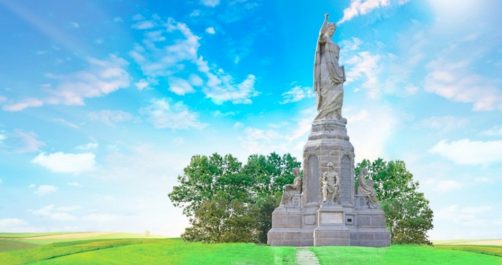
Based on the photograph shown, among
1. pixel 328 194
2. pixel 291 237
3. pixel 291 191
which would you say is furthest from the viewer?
pixel 291 191

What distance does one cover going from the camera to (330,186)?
31.5 meters

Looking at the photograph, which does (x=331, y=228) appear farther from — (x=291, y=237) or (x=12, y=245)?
(x=12, y=245)

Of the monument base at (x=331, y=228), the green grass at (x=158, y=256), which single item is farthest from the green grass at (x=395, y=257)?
the monument base at (x=331, y=228)

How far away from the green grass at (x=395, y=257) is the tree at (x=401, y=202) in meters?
18.6

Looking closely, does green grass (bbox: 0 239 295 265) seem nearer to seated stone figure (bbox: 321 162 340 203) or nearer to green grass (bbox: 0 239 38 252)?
green grass (bbox: 0 239 38 252)

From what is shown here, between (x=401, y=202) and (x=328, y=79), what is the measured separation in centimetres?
1771

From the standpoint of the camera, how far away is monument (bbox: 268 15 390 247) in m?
31.1

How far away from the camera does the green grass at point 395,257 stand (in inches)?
859

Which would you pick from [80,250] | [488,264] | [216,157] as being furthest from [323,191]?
[216,157]

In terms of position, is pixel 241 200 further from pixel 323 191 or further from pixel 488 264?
pixel 488 264

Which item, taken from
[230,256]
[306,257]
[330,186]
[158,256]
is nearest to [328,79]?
[330,186]

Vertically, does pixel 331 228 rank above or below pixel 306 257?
above

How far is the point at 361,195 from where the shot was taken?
110 ft

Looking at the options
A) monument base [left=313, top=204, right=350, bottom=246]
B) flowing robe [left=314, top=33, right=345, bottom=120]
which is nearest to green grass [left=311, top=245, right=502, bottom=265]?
monument base [left=313, top=204, right=350, bottom=246]
